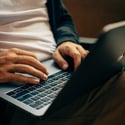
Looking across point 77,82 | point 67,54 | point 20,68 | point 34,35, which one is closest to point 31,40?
point 34,35

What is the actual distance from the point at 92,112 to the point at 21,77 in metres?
0.20

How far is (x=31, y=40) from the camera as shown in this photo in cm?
100

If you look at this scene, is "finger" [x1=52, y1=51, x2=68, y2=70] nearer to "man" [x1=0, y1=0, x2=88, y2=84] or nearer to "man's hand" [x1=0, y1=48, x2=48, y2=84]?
"man" [x1=0, y1=0, x2=88, y2=84]

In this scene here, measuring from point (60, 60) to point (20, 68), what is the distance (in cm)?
17

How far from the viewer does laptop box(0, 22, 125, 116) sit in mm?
549

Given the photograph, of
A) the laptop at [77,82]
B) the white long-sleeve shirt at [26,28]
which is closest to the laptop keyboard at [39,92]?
the laptop at [77,82]

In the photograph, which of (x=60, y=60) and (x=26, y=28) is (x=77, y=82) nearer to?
(x=60, y=60)

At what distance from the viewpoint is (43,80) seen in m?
0.77

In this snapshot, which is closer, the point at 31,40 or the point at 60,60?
the point at 60,60

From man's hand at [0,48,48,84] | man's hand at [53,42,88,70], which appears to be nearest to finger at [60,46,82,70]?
man's hand at [53,42,88,70]

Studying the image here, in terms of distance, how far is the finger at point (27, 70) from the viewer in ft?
2.50

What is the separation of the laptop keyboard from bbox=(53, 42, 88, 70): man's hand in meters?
0.09

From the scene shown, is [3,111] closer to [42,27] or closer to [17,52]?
[17,52]

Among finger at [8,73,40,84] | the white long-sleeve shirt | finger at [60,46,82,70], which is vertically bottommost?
finger at [60,46,82,70]
